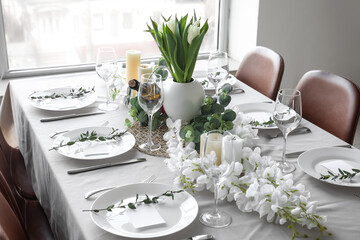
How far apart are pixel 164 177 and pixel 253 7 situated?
6.75ft

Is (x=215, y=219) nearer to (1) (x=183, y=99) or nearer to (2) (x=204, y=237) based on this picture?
(2) (x=204, y=237)

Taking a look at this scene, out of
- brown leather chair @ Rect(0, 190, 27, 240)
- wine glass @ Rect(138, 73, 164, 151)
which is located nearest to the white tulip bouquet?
wine glass @ Rect(138, 73, 164, 151)

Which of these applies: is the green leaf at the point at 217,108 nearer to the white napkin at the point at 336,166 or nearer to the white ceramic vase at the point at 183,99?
the white ceramic vase at the point at 183,99

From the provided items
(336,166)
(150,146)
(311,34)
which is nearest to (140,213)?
(150,146)

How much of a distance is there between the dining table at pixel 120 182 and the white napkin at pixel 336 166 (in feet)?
0.24

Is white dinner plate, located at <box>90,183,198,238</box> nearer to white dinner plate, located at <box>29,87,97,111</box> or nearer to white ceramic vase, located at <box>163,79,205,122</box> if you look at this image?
white ceramic vase, located at <box>163,79,205,122</box>

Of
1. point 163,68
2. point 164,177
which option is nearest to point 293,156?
point 164,177

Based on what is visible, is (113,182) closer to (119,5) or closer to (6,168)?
(6,168)

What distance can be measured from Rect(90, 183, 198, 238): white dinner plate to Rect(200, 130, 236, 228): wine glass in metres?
0.05

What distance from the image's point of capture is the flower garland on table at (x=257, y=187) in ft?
3.65

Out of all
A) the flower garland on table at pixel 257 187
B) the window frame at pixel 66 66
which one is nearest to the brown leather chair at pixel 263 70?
the window frame at pixel 66 66

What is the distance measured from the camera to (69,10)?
3016mm

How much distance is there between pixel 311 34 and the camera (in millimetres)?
3475

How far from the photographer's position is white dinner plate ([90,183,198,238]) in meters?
1.11
